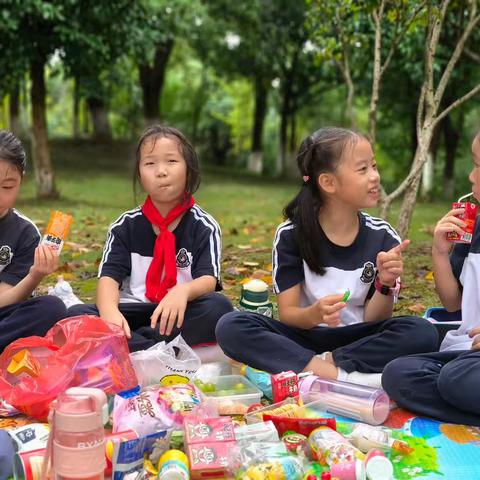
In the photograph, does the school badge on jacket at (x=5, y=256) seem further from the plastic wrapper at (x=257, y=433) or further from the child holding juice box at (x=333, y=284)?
the plastic wrapper at (x=257, y=433)

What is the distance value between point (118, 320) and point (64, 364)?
434mm

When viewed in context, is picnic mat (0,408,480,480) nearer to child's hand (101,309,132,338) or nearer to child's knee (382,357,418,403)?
child's knee (382,357,418,403)

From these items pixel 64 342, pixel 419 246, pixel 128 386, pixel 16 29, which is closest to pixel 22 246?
pixel 64 342

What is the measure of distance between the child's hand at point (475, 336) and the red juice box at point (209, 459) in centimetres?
111

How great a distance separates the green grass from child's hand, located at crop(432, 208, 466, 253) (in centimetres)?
133

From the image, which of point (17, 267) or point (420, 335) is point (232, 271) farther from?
point (420, 335)

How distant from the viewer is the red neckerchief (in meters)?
3.32

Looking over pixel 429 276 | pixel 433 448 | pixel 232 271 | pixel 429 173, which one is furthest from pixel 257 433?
pixel 429 173

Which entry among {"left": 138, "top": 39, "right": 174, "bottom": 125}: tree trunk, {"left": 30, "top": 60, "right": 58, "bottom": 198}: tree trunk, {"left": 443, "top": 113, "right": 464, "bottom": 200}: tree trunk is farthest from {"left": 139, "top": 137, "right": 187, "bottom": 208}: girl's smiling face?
{"left": 138, "top": 39, "right": 174, "bottom": 125}: tree trunk

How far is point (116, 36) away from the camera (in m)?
10.0

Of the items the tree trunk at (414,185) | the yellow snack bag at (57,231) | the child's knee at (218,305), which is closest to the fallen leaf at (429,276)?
the tree trunk at (414,185)

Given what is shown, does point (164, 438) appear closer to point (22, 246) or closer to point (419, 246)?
point (22, 246)

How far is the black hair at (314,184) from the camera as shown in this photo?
3.10 metres

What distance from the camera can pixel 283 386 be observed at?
2709 mm
